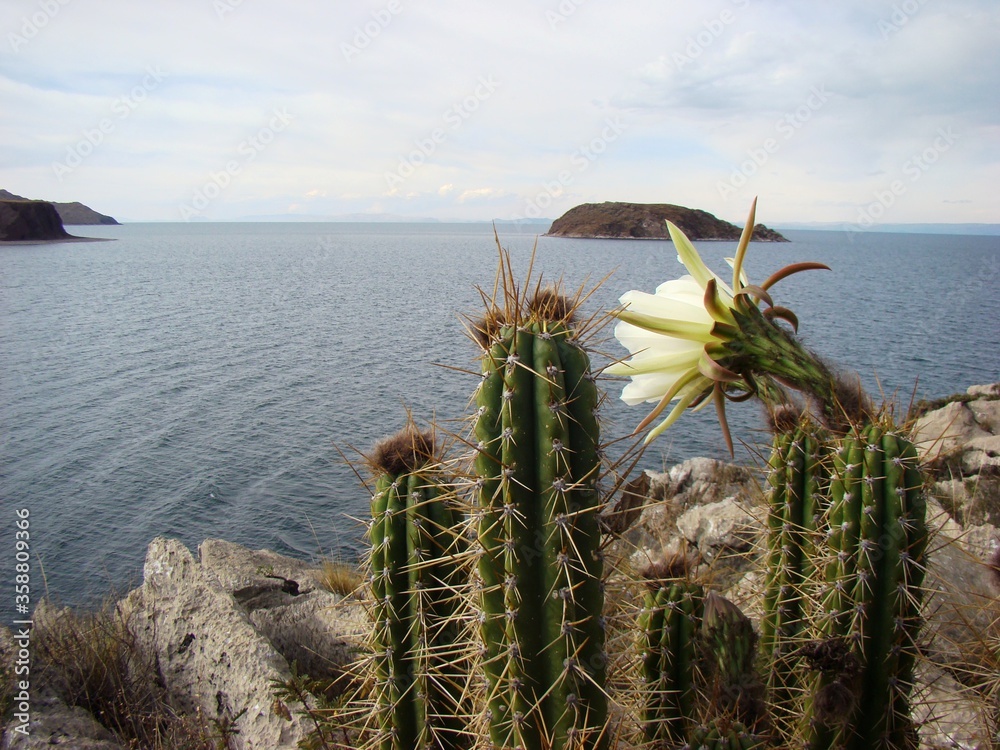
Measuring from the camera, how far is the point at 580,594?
2.47 metres

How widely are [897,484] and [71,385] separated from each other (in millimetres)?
25684

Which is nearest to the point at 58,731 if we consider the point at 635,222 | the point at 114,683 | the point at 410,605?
the point at 114,683

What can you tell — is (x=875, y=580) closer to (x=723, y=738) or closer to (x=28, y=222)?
(x=723, y=738)

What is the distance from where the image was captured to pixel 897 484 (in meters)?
2.79

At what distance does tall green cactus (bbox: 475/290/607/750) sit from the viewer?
240 centimetres

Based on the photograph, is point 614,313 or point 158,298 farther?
point 158,298

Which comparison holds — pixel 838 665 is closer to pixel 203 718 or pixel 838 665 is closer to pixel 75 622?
pixel 203 718

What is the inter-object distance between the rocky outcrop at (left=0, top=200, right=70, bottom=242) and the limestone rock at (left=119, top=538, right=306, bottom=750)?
436 ft

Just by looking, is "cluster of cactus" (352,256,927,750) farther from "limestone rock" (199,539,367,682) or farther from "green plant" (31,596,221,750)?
"green plant" (31,596,221,750)

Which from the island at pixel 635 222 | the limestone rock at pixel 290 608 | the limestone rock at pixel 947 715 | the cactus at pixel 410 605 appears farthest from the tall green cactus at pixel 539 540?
the island at pixel 635 222

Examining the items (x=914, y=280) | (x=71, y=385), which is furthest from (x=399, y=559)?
(x=914, y=280)

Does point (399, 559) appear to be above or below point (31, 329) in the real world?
above

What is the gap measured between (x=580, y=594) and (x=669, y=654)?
84cm

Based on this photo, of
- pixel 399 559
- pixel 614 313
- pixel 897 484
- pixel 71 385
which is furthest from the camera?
pixel 71 385
